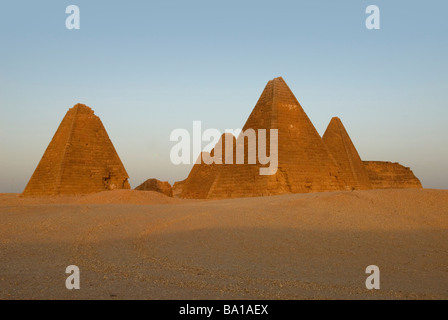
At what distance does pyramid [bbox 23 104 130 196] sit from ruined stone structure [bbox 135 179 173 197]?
10.2ft

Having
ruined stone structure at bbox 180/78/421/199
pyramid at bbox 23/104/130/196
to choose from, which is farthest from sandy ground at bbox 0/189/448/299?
pyramid at bbox 23/104/130/196

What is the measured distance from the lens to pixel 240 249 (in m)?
4.13

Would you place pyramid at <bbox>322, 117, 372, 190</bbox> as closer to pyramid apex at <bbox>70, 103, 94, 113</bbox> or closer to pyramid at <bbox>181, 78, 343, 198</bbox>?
pyramid at <bbox>181, 78, 343, 198</bbox>

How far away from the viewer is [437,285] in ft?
9.75

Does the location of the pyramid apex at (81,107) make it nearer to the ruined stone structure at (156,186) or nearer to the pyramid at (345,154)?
the ruined stone structure at (156,186)

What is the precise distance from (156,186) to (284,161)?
899 centimetres

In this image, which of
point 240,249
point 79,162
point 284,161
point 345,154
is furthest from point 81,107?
point 240,249

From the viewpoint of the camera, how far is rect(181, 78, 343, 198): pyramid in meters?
13.0

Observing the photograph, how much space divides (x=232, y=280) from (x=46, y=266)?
1703 millimetres

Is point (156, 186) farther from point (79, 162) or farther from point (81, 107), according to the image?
point (81, 107)

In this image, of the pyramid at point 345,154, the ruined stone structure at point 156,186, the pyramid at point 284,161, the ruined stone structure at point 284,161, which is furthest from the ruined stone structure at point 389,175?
the ruined stone structure at point 156,186
